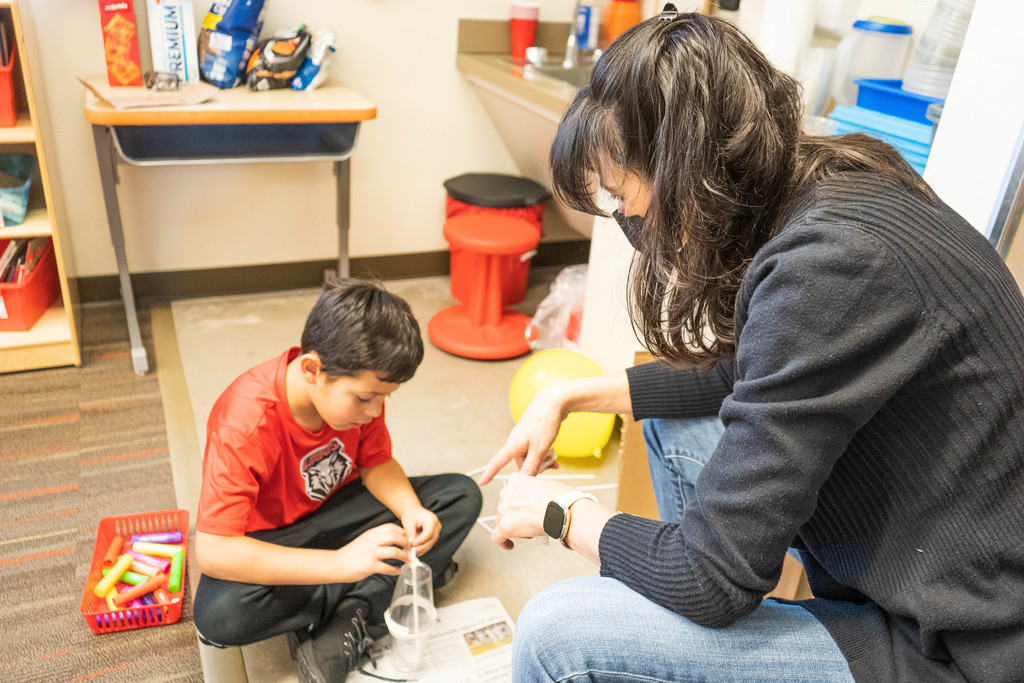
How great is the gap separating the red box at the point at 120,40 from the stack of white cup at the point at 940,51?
5.99 ft

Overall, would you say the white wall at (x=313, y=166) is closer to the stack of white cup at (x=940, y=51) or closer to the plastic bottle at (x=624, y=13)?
the plastic bottle at (x=624, y=13)

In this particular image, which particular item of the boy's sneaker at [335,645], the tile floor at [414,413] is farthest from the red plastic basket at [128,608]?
the boy's sneaker at [335,645]

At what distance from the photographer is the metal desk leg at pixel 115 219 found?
1.92 meters

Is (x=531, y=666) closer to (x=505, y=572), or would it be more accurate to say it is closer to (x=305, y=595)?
(x=305, y=595)

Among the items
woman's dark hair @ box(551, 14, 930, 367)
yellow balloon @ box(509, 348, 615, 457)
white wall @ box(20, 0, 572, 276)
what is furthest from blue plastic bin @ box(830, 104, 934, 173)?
white wall @ box(20, 0, 572, 276)

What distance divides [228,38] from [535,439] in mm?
1630

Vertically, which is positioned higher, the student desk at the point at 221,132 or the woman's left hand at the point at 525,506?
the student desk at the point at 221,132

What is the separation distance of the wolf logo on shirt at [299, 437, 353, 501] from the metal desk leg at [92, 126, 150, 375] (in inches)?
39.8

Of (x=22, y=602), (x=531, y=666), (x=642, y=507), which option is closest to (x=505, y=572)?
(x=642, y=507)

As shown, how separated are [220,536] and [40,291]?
52.0 inches

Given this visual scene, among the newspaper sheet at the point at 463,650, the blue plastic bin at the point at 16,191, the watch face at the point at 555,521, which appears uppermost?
the watch face at the point at 555,521

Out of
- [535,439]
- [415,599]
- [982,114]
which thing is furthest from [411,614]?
[982,114]

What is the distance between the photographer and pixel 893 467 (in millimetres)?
736

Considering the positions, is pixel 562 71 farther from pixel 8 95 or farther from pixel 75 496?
pixel 75 496
